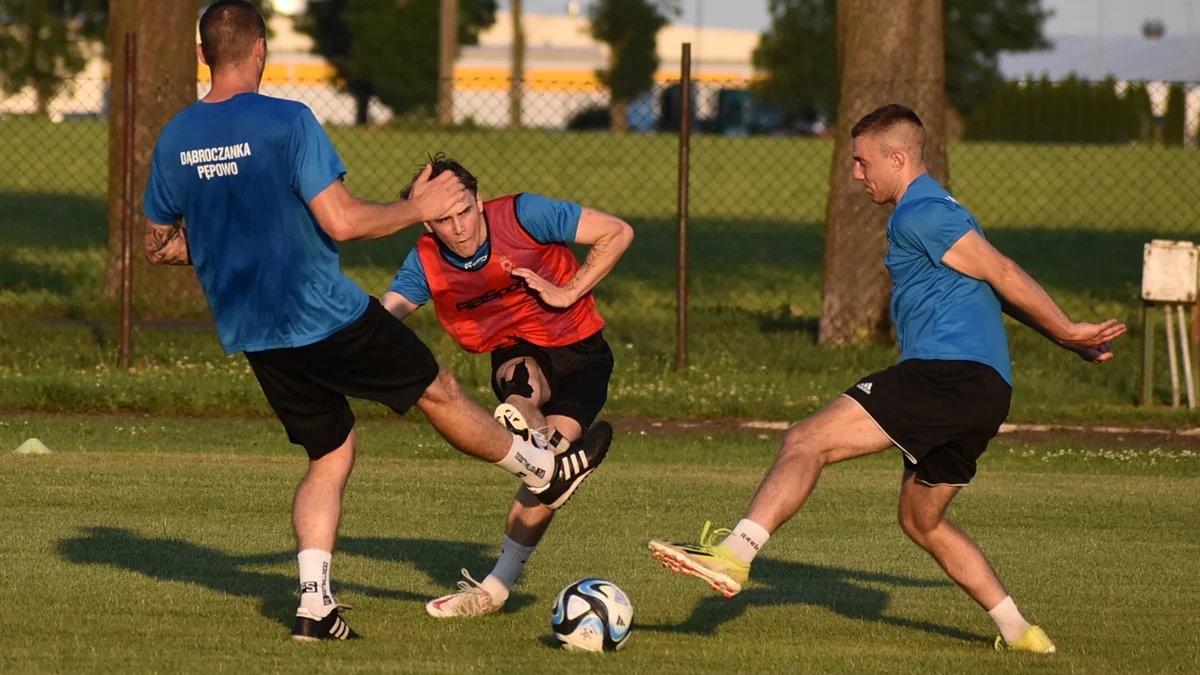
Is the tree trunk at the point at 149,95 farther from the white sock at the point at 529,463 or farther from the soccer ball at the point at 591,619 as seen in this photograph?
the soccer ball at the point at 591,619

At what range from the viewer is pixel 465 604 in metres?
6.75

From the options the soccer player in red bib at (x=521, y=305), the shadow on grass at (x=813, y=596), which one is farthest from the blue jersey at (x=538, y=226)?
the shadow on grass at (x=813, y=596)

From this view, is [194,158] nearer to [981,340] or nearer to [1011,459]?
[981,340]

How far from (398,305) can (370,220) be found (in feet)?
3.80

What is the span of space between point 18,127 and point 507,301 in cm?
3798

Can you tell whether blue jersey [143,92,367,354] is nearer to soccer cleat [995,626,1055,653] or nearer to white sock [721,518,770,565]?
white sock [721,518,770,565]

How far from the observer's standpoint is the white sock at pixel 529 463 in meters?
6.41

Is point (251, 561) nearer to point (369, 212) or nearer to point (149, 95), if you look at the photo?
point (369, 212)

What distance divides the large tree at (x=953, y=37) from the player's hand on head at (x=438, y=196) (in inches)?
2786

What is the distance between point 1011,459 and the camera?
446 inches

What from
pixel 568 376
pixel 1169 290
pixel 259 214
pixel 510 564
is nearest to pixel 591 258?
pixel 568 376

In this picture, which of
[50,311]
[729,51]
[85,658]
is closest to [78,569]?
[85,658]

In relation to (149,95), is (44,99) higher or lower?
higher

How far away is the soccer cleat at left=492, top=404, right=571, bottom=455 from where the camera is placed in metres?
6.51
